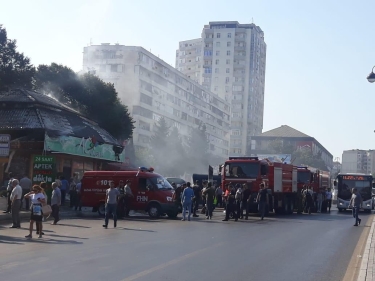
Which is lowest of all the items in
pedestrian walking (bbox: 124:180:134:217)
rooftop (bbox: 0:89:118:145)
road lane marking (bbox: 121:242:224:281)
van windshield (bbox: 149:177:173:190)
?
road lane marking (bbox: 121:242:224:281)

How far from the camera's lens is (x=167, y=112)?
94.7 metres

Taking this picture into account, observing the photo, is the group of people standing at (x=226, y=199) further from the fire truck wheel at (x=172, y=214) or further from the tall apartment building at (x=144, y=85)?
the tall apartment building at (x=144, y=85)

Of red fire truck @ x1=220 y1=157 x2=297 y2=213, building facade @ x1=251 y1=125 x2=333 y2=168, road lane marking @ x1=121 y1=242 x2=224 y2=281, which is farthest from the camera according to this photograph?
building facade @ x1=251 y1=125 x2=333 y2=168

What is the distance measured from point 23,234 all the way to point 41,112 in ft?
75.6

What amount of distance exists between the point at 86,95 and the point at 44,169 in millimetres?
29519

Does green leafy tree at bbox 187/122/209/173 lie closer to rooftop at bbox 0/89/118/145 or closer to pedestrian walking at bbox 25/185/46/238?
rooftop at bbox 0/89/118/145

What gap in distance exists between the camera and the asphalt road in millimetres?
10703

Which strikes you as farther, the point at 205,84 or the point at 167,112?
the point at 205,84

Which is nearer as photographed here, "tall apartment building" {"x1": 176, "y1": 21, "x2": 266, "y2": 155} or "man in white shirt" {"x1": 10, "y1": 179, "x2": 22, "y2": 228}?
"man in white shirt" {"x1": 10, "y1": 179, "x2": 22, "y2": 228}

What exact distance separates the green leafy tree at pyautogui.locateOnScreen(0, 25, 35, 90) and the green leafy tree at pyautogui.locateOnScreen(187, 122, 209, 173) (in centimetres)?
3903

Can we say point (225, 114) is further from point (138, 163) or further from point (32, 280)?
point (32, 280)

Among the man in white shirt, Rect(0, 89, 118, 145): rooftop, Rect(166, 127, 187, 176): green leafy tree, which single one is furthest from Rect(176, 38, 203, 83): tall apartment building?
the man in white shirt

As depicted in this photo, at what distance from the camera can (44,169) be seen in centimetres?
2850

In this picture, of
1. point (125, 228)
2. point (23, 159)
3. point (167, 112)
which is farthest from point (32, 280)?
point (167, 112)
